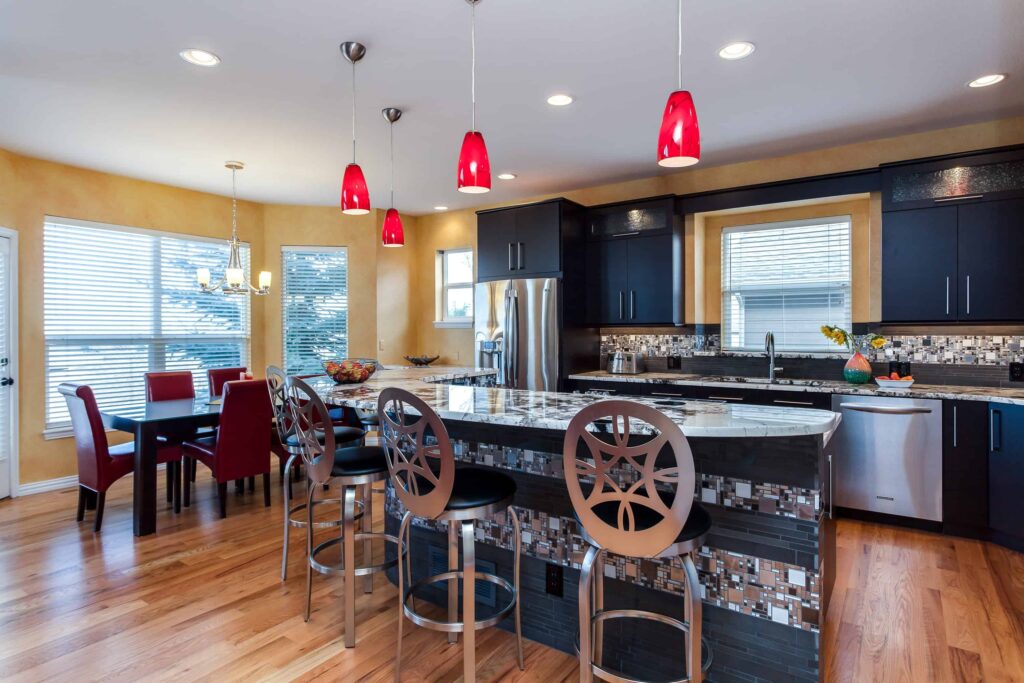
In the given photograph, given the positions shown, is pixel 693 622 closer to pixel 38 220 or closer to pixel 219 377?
pixel 219 377

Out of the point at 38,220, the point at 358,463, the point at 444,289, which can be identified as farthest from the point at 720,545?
the point at 38,220

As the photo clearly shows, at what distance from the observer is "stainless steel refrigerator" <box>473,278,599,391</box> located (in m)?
4.91

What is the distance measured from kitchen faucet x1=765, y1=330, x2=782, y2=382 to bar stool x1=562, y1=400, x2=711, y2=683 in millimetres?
2889

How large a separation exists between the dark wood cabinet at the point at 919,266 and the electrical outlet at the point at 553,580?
10.2 ft

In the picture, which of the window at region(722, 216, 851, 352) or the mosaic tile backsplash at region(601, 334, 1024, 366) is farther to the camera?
the window at region(722, 216, 851, 352)

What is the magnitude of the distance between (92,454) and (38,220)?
2224 mm

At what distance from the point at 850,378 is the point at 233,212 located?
583 cm

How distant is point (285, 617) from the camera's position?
2543mm

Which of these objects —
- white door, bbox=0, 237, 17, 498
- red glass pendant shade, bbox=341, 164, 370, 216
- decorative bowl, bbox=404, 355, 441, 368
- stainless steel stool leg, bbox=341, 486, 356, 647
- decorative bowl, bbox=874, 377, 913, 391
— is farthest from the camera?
decorative bowl, bbox=404, 355, 441, 368

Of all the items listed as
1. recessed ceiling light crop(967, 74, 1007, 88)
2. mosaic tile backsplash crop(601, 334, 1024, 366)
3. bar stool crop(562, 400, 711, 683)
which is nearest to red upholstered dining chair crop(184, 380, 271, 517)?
bar stool crop(562, 400, 711, 683)

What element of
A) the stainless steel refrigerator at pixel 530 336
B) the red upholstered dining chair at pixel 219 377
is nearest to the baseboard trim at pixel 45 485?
the red upholstered dining chair at pixel 219 377

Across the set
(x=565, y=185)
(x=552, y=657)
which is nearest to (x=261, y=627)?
(x=552, y=657)

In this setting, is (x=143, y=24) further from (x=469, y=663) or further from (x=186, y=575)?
(x=469, y=663)

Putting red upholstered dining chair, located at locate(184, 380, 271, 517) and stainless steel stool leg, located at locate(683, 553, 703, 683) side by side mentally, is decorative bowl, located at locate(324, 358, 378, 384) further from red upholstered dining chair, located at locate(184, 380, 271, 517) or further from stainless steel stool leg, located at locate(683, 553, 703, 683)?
stainless steel stool leg, located at locate(683, 553, 703, 683)
